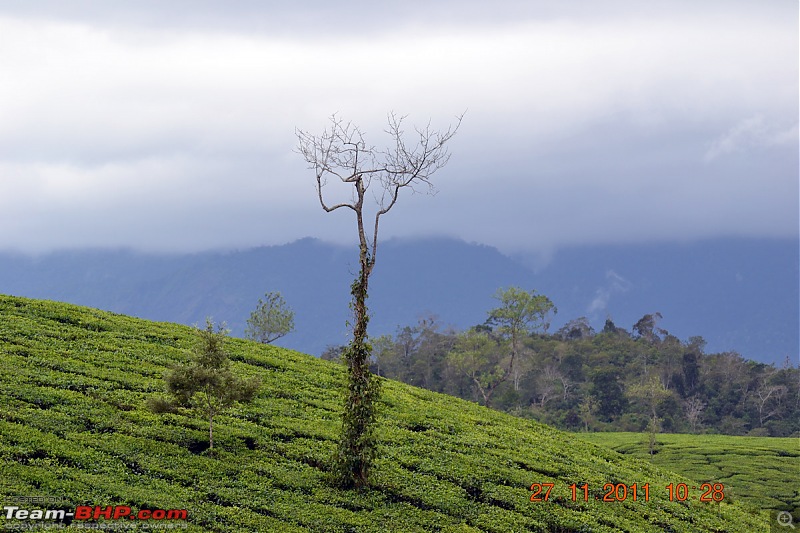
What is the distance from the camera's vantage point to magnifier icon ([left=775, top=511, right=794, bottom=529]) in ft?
150

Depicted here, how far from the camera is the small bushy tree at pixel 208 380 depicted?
2819 cm

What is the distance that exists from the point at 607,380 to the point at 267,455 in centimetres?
9618

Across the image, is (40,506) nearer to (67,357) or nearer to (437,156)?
(67,357)

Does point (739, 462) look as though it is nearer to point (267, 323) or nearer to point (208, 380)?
point (208, 380)

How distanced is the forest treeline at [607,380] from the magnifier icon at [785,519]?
38324 mm

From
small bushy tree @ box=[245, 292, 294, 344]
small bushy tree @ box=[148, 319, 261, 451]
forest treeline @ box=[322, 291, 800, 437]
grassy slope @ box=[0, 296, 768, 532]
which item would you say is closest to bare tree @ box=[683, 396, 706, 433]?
forest treeline @ box=[322, 291, 800, 437]

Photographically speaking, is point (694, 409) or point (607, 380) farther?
point (607, 380)

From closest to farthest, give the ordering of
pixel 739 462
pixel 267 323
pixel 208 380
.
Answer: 1. pixel 208 380
2. pixel 739 462
3. pixel 267 323

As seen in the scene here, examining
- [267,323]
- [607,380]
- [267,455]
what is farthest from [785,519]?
[607,380]

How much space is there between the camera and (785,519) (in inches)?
1831

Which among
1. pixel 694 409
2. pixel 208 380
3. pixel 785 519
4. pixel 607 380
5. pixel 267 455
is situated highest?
pixel 607 380

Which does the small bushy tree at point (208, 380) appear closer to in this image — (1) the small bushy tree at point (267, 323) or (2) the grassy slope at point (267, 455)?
(2) the grassy slope at point (267, 455)

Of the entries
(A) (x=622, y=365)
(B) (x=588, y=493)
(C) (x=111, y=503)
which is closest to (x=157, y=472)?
(C) (x=111, y=503)

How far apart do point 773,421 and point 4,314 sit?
99311 mm
